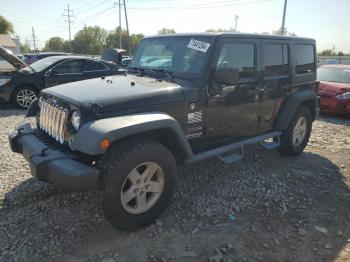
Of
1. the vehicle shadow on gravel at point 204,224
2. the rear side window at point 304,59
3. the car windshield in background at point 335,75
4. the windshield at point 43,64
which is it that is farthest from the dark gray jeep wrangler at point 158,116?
the car windshield in background at point 335,75

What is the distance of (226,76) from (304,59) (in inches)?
101

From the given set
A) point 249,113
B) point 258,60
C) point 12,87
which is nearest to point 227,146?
point 249,113

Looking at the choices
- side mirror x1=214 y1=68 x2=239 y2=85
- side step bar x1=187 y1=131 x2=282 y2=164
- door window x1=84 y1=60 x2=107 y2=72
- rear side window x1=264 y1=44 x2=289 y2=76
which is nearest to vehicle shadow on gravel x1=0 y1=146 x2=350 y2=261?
side step bar x1=187 y1=131 x2=282 y2=164

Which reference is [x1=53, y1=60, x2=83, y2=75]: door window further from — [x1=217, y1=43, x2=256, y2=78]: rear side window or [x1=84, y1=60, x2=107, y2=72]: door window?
[x1=217, y1=43, x2=256, y2=78]: rear side window

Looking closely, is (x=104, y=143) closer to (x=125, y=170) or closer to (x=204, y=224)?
(x=125, y=170)

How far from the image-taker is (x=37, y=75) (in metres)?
8.68

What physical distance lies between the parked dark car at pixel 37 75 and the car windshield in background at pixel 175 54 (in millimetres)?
4538

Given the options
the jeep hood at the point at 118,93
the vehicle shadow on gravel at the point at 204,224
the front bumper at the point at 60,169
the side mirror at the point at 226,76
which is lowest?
the vehicle shadow on gravel at the point at 204,224

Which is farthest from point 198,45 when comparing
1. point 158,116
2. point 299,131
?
point 299,131

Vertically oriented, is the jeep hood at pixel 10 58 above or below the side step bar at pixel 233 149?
above

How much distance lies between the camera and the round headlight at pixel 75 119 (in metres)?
3.05

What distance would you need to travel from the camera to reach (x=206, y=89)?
3.67 m

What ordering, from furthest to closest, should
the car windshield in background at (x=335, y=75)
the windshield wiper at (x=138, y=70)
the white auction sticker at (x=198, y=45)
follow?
1. the car windshield in background at (x=335, y=75)
2. the windshield wiper at (x=138, y=70)
3. the white auction sticker at (x=198, y=45)

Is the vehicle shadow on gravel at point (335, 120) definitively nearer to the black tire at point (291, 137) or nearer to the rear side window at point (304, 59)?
the black tire at point (291, 137)
